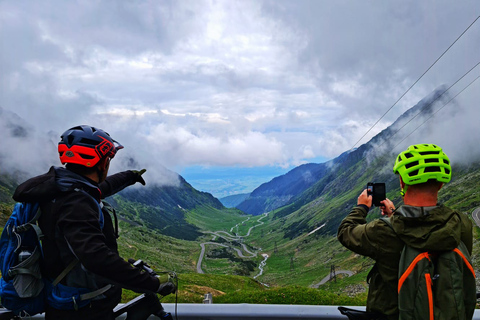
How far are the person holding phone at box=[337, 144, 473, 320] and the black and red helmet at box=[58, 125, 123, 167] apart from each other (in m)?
4.12

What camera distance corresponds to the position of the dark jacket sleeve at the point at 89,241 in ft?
14.9

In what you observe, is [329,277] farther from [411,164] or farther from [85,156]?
[85,156]

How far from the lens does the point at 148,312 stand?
20.2 feet

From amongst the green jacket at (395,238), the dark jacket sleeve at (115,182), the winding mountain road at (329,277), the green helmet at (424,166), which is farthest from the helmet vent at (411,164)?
the winding mountain road at (329,277)

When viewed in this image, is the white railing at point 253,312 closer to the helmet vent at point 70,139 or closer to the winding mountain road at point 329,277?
the helmet vent at point 70,139

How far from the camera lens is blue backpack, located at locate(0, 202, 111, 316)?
15.4ft

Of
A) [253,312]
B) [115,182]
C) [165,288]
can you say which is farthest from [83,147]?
[253,312]

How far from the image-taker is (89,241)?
4.54 meters

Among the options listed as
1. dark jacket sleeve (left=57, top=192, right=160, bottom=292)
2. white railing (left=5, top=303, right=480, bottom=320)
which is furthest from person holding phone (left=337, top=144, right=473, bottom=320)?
dark jacket sleeve (left=57, top=192, right=160, bottom=292)

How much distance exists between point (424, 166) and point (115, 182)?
5.76m

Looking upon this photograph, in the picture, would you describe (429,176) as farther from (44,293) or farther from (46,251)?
(44,293)

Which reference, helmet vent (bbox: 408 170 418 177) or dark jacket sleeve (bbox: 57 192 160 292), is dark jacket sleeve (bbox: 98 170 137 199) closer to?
dark jacket sleeve (bbox: 57 192 160 292)

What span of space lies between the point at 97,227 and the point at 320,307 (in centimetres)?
491

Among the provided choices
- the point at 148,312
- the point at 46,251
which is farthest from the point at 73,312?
the point at 148,312
